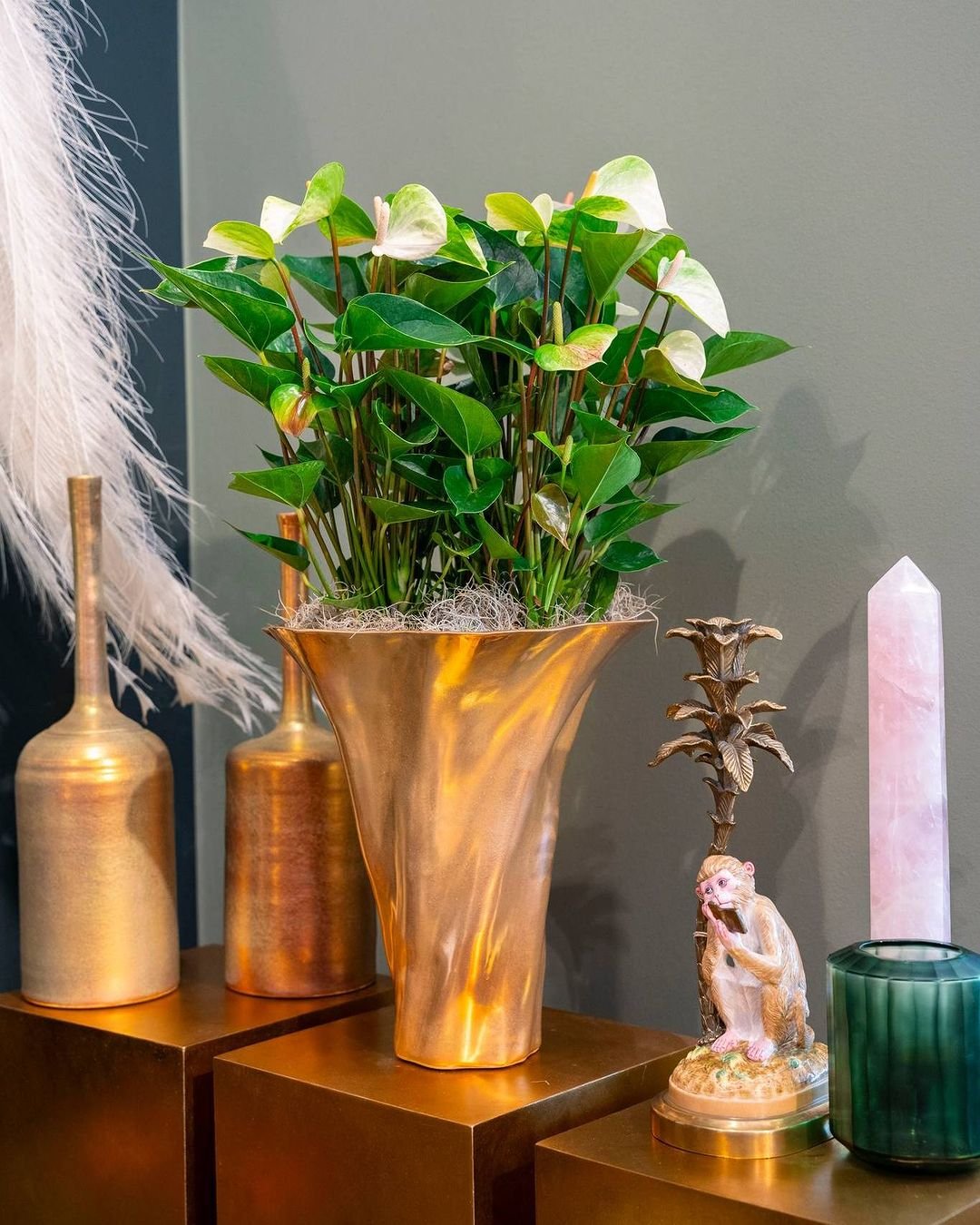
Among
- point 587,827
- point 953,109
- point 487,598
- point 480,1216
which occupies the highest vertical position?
point 953,109

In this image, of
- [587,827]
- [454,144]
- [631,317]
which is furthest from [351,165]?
[587,827]

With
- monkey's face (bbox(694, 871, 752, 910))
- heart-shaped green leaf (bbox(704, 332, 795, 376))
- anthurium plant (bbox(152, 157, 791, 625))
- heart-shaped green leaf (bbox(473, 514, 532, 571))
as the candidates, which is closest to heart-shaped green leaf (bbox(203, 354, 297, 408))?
anthurium plant (bbox(152, 157, 791, 625))

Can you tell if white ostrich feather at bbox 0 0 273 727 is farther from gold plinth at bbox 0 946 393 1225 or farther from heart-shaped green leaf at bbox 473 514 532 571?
heart-shaped green leaf at bbox 473 514 532 571

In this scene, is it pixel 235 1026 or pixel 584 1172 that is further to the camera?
pixel 235 1026

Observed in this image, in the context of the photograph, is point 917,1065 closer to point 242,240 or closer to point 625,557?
point 625,557

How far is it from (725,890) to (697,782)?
9.6 inches

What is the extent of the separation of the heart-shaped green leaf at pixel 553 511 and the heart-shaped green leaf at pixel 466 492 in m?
0.02

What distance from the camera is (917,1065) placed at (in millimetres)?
595

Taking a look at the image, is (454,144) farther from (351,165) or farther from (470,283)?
(470,283)

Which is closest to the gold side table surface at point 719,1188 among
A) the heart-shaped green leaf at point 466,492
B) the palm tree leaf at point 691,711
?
the palm tree leaf at point 691,711

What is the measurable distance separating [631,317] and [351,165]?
285 mm

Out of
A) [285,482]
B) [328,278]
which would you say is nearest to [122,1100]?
[285,482]

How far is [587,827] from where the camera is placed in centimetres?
96

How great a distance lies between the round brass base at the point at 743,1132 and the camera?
624 millimetres
